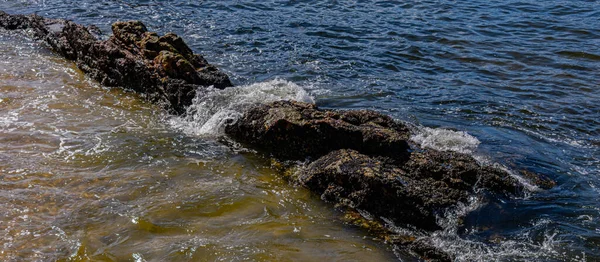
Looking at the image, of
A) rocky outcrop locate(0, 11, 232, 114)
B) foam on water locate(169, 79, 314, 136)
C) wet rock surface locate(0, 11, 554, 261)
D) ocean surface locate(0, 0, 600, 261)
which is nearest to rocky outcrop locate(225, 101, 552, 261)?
wet rock surface locate(0, 11, 554, 261)

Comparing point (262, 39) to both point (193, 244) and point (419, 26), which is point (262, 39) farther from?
point (193, 244)

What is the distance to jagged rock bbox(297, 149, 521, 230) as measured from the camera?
17.7ft

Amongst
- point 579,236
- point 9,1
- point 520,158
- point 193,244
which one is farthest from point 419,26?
point 9,1

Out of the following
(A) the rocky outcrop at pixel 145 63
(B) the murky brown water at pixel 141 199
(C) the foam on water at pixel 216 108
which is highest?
(A) the rocky outcrop at pixel 145 63

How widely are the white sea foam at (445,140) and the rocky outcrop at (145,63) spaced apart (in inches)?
144

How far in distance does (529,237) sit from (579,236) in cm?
59

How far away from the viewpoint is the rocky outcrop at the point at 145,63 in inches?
335

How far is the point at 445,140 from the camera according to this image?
7.20m

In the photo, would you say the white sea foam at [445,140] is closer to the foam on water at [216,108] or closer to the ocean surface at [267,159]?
the ocean surface at [267,159]

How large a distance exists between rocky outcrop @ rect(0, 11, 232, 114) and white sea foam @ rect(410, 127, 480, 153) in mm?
3669

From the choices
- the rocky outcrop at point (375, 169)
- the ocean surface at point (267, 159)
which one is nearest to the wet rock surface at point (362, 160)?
the rocky outcrop at point (375, 169)

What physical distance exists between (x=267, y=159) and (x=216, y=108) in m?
1.58

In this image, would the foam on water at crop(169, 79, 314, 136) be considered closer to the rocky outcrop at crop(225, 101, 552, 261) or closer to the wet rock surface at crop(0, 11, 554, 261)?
the wet rock surface at crop(0, 11, 554, 261)

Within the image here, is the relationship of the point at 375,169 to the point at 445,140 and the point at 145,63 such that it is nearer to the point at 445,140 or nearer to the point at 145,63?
the point at 445,140
